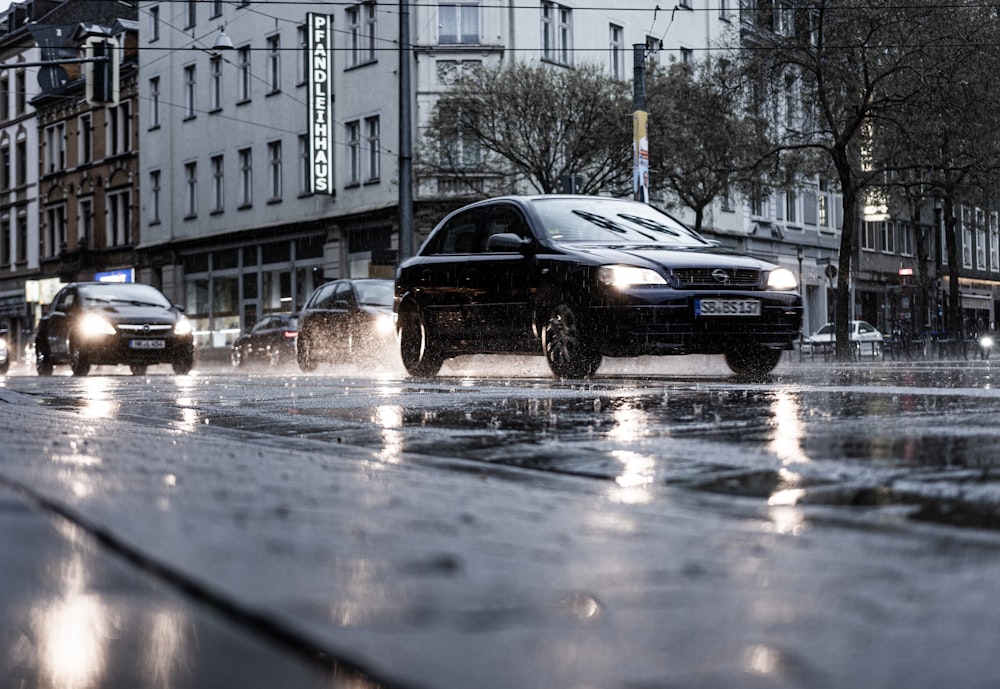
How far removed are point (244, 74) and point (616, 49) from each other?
41.4ft

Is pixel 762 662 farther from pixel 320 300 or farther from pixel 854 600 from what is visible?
pixel 320 300

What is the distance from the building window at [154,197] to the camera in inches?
2114

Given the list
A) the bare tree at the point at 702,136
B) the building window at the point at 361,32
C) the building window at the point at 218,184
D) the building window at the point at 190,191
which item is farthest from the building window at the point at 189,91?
the bare tree at the point at 702,136

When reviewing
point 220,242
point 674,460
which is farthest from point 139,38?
point 674,460

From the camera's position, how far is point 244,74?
4859 centimetres

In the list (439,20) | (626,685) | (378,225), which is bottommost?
(626,685)

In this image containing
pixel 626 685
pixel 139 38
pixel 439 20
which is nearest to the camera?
pixel 626 685

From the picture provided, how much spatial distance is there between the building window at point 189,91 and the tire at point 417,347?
131ft

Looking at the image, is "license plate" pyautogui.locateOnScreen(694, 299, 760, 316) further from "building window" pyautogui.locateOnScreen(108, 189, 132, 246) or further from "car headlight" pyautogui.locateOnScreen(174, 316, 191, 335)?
"building window" pyautogui.locateOnScreen(108, 189, 132, 246)

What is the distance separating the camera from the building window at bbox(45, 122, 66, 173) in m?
60.5

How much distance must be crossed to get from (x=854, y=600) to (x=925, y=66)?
26856 mm

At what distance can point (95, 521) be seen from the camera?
9.57 feet

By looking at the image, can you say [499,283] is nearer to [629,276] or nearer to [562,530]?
[629,276]

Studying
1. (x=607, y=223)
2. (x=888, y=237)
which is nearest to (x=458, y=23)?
(x=607, y=223)
